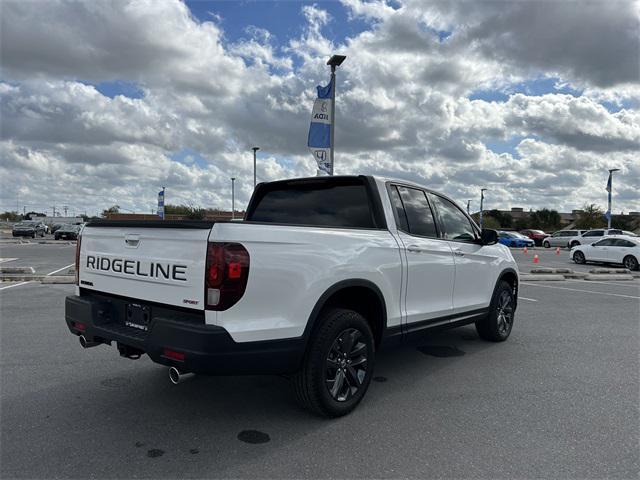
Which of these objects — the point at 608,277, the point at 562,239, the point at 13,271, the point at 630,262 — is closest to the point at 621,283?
the point at 608,277

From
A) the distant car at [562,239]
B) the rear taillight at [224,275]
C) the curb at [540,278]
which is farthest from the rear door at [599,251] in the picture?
the rear taillight at [224,275]

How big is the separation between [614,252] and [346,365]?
67.4 ft

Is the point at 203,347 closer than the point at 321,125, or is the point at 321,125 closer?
the point at 203,347

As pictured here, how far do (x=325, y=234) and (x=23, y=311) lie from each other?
20.7ft

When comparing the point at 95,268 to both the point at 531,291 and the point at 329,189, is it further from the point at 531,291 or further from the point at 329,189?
the point at 531,291

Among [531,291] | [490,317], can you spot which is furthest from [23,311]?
[531,291]

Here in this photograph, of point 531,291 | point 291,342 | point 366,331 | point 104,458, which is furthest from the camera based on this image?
Result: point 531,291

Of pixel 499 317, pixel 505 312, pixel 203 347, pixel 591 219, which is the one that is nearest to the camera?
pixel 203 347

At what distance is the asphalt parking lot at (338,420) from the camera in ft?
9.52

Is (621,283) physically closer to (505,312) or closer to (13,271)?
(505,312)

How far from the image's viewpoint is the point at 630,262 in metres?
19.3

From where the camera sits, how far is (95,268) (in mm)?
3842

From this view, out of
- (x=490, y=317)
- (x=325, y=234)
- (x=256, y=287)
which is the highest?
(x=325, y=234)

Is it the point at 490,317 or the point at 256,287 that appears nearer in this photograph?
the point at 256,287
